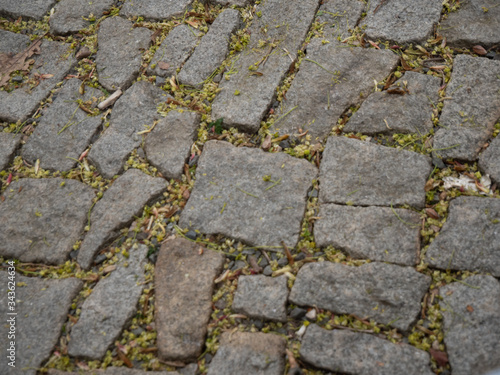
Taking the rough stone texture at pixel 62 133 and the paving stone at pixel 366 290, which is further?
the rough stone texture at pixel 62 133

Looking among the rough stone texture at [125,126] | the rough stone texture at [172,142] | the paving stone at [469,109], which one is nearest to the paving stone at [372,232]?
the paving stone at [469,109]

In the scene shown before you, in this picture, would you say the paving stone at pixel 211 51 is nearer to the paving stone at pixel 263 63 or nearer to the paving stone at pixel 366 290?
the paving stone at pixel 263 63

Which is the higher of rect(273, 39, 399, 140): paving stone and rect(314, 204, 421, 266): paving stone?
rect(273, 39, 399, 140): paving stone

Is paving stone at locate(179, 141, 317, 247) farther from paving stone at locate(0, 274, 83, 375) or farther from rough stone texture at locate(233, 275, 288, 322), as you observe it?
paving stone at locate(0, 274, 83, 375)

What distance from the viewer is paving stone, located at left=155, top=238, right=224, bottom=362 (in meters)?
1.98

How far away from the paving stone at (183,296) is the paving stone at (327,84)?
818mm

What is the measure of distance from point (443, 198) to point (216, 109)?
126cm

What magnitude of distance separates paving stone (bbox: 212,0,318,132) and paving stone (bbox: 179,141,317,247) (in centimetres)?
22

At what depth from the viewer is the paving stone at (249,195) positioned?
2229mm

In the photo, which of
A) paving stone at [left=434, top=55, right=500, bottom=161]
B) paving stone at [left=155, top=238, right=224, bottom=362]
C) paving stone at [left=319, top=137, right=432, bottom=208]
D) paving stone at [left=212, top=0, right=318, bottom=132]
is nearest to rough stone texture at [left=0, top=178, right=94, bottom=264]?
paving stone at [left=155, top=238, right=224, bottom=362]

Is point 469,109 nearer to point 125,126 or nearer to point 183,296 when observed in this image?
point 183,296

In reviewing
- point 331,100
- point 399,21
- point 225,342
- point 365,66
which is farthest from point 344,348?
point 399,21

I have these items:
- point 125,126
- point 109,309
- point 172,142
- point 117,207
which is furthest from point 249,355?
point 125,126

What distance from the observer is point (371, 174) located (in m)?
2.32
